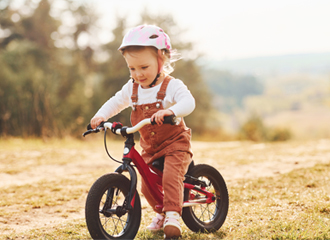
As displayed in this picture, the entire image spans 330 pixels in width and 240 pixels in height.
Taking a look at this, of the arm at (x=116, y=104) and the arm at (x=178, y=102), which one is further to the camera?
the arm at (x=116, y=104)

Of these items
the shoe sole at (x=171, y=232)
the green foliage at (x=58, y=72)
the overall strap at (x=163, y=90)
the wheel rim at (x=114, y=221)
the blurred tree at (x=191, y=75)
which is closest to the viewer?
the wheel rim at (x=114, y=221)

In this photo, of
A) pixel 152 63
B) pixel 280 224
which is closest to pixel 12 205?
pixel 152 63

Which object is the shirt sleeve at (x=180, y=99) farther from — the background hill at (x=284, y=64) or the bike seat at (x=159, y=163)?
the background hill at (x=284, y=64)

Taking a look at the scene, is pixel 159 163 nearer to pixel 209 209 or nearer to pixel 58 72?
pixel 209 209

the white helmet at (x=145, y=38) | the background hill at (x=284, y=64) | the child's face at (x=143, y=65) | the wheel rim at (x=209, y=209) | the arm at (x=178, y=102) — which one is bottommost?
the wheel rim at (x=209, y=209)

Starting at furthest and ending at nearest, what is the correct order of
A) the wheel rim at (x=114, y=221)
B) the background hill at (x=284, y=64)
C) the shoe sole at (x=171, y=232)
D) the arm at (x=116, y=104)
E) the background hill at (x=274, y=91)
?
the background hill at (x=284, y=64) < the background hill at (x=274, y=91) < the arm at (x=116, y=104) < the shoe sole at (x=171, y=232) < the wheel rim at (x=114, y=221)

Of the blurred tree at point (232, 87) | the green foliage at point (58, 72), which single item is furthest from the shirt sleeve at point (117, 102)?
the blurred tree at point (232, 87)

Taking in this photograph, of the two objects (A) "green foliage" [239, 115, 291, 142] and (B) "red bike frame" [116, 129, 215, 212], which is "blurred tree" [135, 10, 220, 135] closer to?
(A) "green foliage" [239, 115, 291, 142]

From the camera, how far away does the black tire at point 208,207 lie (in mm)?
3113

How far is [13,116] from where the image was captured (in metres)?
12.7

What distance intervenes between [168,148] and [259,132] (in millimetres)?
19237

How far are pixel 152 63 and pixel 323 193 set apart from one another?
2.82 meters

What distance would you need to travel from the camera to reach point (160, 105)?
293 centimetres

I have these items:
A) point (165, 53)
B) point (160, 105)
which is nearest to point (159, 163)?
point (160, 105)
